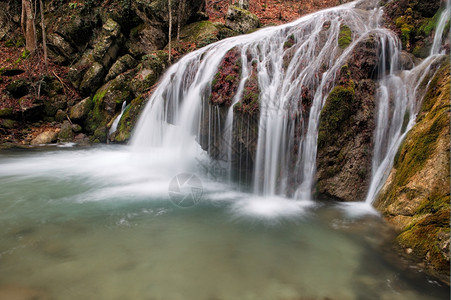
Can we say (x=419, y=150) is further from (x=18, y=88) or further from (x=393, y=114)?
(x=18, y=88)

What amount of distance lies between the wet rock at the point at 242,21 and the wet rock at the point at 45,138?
37.4 feet

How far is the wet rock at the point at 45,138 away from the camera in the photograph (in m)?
12.1

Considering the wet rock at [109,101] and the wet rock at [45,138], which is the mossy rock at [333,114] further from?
the wet rock at [45,138]

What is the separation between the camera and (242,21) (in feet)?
46.9

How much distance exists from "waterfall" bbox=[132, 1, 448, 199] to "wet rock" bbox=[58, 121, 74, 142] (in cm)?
764

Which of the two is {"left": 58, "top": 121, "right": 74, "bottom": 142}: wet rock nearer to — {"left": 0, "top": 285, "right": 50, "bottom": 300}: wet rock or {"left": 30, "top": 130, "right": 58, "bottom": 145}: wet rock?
{"left": 30, "top": 130, "right": 58, "bottom": 145}: wet rock

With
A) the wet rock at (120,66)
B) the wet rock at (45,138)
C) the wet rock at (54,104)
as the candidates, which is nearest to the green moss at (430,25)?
the wet rock at (120,66)

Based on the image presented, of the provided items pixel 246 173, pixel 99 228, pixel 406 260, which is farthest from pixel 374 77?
pixel 99 228

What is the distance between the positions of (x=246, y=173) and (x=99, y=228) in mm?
3711

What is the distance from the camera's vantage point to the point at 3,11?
18.3 metres

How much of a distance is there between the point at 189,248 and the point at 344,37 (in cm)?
680

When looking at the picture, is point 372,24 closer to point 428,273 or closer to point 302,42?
point 302,42

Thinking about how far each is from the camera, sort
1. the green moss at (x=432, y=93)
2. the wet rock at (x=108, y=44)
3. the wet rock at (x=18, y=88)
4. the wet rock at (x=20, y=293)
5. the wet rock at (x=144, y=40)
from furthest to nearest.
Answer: the wet rock at (x=144, y=40) → the wet rock at (x=108, y=44) → the wet rock at (x=18, y=88) → the green moss at (x=432, y=93) → the wet rock at (x=20, y=293)

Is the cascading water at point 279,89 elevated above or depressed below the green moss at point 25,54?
below
